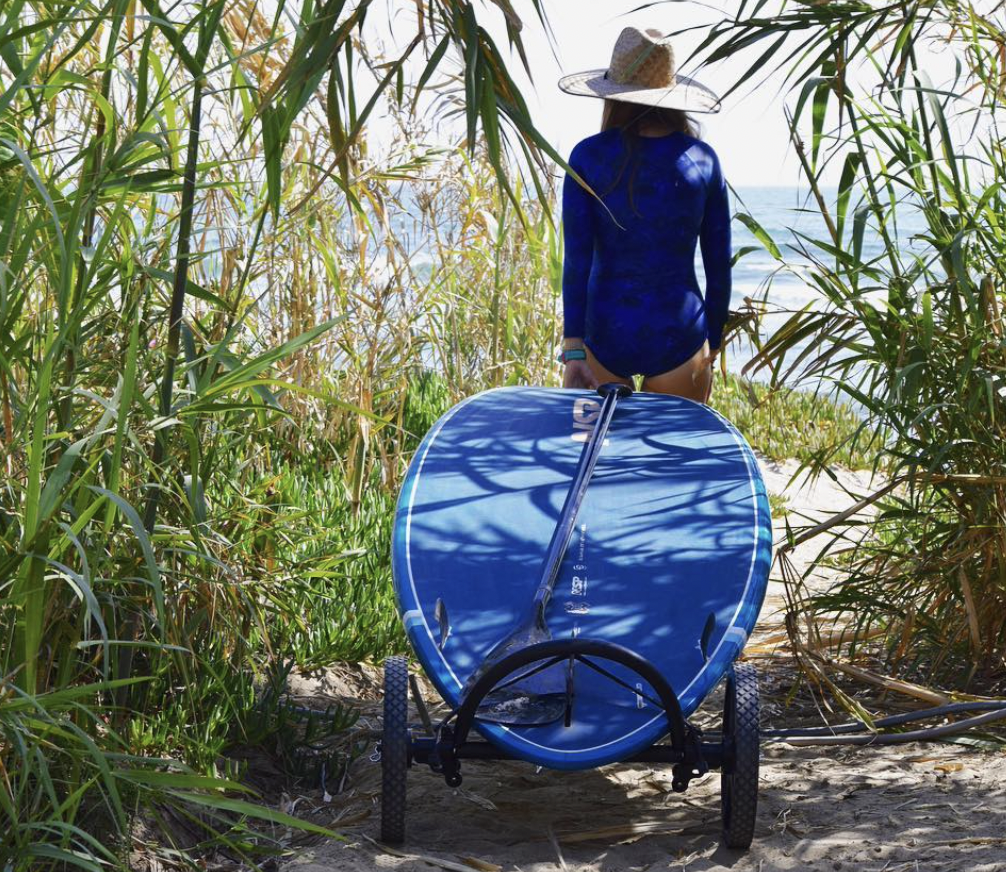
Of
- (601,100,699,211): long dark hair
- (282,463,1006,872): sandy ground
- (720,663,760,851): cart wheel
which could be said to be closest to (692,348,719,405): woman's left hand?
(601,100,699,211): long dark hair

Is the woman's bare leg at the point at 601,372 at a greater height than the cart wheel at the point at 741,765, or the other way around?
the woman's bare leg at the point at 601,372

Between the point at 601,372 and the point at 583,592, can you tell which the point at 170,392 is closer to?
the point at 583,592

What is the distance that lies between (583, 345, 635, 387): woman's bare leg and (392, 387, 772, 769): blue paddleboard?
0.94 ft

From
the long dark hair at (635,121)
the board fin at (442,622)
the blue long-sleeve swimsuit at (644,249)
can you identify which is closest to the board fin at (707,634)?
the board fin at (442,622)

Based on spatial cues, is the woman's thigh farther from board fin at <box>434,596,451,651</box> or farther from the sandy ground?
board fin at <box>434,596,451,651</box>

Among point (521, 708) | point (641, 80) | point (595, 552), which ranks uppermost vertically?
point (641, 80)

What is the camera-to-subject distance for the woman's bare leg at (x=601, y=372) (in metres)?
4.12

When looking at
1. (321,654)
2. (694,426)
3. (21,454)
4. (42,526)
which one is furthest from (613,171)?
(42,526)

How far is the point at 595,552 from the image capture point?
125 inches

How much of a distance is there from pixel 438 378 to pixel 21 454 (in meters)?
4.34

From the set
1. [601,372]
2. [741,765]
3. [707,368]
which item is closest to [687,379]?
[707,368]

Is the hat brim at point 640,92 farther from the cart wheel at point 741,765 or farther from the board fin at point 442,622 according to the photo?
the cart wheel at point 741,765

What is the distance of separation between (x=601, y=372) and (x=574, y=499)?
0.92m

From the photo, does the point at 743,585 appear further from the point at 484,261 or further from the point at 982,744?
the point at 484,261
